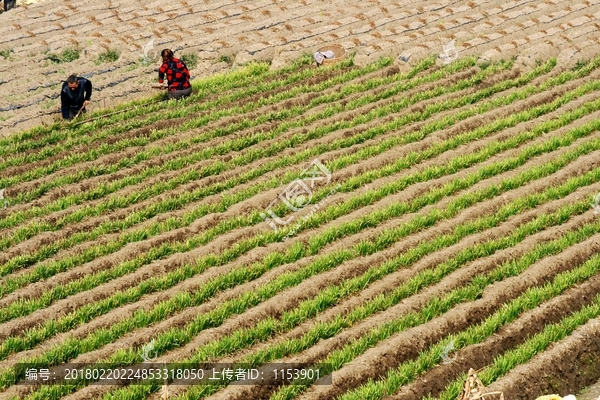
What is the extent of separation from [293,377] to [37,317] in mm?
3275

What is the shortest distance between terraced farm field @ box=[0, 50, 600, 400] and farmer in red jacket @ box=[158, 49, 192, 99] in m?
0.31

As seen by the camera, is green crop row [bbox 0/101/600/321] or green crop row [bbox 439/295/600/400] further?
green crop row [bbox 0/101/600/321]

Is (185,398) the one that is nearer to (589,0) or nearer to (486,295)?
(486,295)

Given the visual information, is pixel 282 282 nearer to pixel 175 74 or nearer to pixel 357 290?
pixel 357 290

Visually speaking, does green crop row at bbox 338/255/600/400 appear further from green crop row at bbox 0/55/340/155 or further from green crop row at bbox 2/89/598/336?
green crop row at bbox 0/55/340/155

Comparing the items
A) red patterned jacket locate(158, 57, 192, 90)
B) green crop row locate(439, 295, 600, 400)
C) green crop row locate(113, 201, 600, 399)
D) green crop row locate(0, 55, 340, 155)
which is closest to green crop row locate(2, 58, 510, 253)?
green crop row locate(0, 55, 340, 155)

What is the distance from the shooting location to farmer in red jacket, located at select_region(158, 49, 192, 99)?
1672 centimetres

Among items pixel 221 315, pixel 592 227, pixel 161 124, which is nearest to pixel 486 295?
pixel 592 227

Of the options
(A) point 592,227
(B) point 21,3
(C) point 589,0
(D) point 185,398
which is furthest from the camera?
(B) point 21,3

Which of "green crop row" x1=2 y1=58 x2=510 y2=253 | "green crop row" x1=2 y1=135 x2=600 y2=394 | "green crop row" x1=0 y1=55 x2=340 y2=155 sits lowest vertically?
"green crop row" x1=0 y1=55 x2=340 y2=155

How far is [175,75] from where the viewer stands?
17.1 m

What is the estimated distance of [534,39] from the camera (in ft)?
63.4

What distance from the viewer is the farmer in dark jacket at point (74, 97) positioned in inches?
630

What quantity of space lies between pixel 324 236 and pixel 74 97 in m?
6.30
